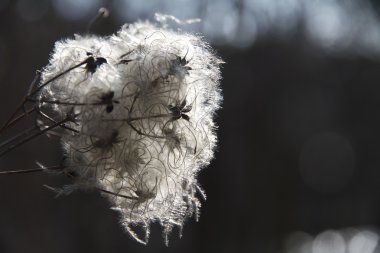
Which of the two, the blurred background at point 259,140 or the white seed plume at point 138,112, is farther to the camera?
the blurred background at point 259,140

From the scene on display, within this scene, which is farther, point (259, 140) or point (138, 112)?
point (259, 140)

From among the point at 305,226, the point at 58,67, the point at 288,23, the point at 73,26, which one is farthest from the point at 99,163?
the point at 305,226

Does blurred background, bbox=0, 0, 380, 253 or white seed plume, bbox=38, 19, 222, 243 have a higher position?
blurred background, bbox=0, 0, 380, 253

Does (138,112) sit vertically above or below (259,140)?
below

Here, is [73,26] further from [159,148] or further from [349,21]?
[349,21]

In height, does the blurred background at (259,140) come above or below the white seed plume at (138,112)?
above
